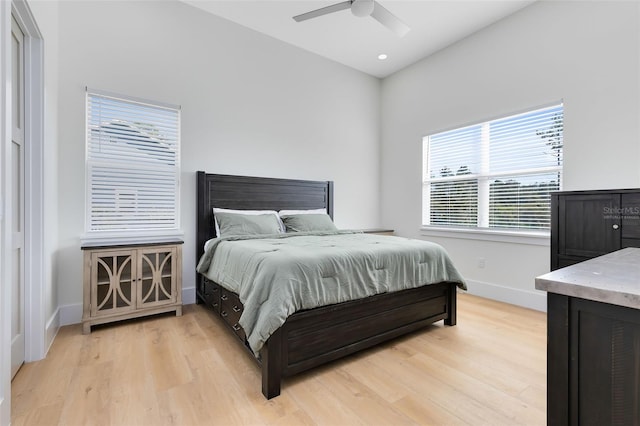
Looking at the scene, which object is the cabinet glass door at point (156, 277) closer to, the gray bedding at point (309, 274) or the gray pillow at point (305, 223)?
the gray bedding at point (309, 274)

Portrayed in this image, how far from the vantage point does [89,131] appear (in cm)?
290

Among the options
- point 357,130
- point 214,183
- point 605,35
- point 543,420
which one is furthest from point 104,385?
point 605,35

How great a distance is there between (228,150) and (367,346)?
271 cm

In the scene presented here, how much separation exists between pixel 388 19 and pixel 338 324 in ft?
8.83

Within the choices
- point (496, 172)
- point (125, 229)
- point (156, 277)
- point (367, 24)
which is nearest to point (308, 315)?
point (156, 277)

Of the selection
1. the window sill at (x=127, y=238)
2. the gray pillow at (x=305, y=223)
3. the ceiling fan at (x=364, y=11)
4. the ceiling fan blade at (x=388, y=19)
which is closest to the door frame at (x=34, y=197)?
the window sill at (x=127, y=238)

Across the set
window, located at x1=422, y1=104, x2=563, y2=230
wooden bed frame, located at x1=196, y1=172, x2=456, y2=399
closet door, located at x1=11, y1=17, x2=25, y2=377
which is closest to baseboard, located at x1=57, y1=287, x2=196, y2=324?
closet door, located at x1=11, y1=17, x2=25, y2=377

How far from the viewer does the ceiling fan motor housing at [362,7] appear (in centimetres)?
252

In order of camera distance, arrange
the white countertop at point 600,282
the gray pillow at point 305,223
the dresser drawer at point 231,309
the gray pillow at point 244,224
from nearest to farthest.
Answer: the white countertop at point 600,282 < the dresser drawer at point 231,309 < the gray pillow at point 244,224 < the gray pillow at point 305,223

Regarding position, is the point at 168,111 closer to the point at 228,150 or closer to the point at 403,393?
the point at 228,150

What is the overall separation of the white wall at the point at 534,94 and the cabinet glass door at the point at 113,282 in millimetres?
3692

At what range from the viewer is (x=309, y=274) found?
1.93 meters

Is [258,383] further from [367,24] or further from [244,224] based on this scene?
[367,24]

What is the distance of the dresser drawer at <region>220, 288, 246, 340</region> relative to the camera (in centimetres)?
221
